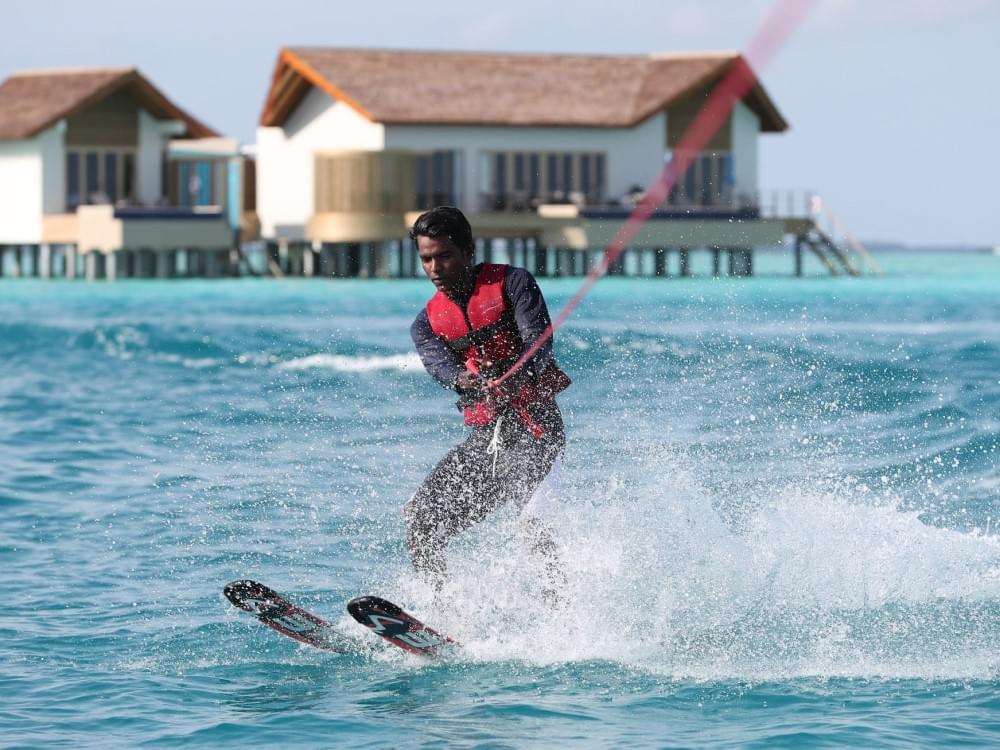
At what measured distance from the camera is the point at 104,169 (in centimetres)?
5566

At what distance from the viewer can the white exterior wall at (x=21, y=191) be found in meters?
54.0

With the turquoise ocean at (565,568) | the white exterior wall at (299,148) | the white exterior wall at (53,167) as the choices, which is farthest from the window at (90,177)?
the turquoise ocean at (565,568)

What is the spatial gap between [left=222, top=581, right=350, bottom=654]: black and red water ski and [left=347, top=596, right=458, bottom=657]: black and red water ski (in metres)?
0.42

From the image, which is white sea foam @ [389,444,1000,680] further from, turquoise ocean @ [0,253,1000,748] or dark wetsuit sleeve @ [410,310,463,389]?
dark wetsuit sleeve @ [410,310,463,389]

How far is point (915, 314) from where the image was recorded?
3544 cm

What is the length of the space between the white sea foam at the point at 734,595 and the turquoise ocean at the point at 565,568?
0.02 meters

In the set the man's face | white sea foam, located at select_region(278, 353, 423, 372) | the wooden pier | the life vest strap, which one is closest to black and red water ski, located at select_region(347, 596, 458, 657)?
the life vest strap

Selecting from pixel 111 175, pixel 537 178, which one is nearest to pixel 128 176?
pixel 111 175

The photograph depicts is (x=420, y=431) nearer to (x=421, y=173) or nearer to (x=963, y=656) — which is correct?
(x=963, y=656)

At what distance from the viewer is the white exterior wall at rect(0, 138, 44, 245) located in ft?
177

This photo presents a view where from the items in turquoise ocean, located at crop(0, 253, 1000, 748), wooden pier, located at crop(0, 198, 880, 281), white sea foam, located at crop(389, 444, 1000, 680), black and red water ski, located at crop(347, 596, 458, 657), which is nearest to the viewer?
turquoise ocean, located at crop(0, 253, 1000, 748)

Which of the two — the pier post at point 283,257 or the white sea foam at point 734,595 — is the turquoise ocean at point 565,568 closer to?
the white sea foam at point 734,595

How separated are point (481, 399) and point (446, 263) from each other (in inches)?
23.9

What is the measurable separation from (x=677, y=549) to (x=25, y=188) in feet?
161
